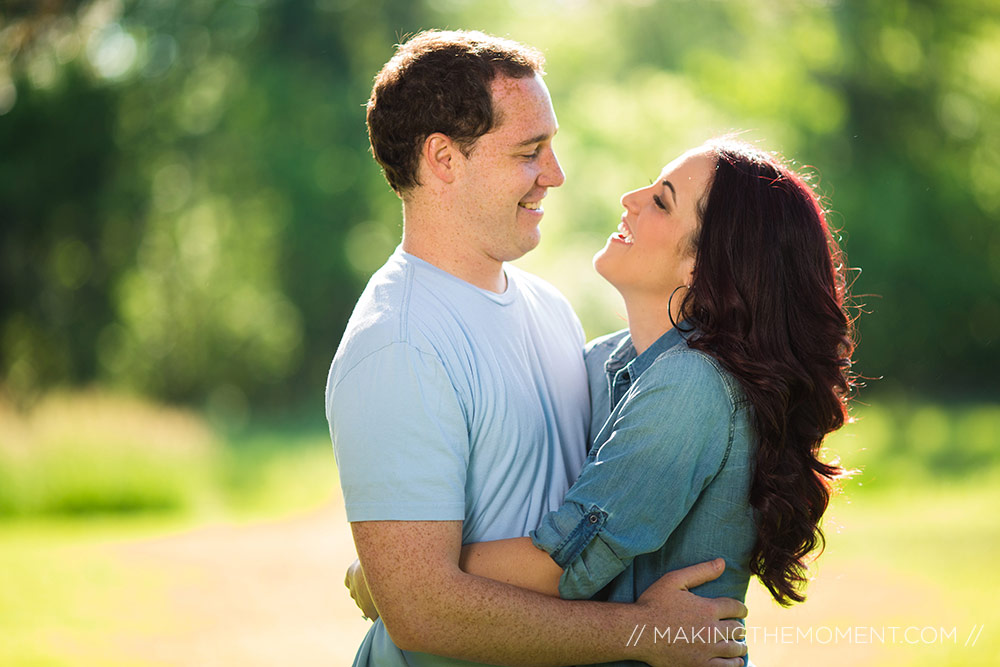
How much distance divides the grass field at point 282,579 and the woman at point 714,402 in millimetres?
493

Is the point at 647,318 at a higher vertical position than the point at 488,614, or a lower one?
higher

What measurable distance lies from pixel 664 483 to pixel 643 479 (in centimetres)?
4

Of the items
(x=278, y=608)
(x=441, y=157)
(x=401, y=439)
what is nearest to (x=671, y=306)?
(x=441, y=157)

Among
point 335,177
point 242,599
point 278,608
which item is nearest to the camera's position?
point 278,608

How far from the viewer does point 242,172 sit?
1920cm

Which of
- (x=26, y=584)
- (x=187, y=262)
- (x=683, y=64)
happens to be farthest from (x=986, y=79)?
(x=26, y=584)

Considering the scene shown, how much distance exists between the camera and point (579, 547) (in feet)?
6.61

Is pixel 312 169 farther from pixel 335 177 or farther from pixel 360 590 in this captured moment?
pixel 360 590

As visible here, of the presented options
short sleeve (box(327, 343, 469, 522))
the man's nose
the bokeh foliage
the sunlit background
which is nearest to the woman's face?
the man's nose

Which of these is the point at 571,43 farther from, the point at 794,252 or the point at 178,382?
the point at 794,252

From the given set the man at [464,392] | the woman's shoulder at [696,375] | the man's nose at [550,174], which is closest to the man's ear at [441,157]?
the man at [464,392]

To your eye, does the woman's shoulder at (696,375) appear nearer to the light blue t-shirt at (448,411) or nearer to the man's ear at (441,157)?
the light blue t-shirt at (448,411)

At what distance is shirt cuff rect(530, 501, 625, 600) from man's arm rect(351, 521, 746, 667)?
0.06 m

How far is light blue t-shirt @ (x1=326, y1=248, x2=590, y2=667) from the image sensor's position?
6.60ft
